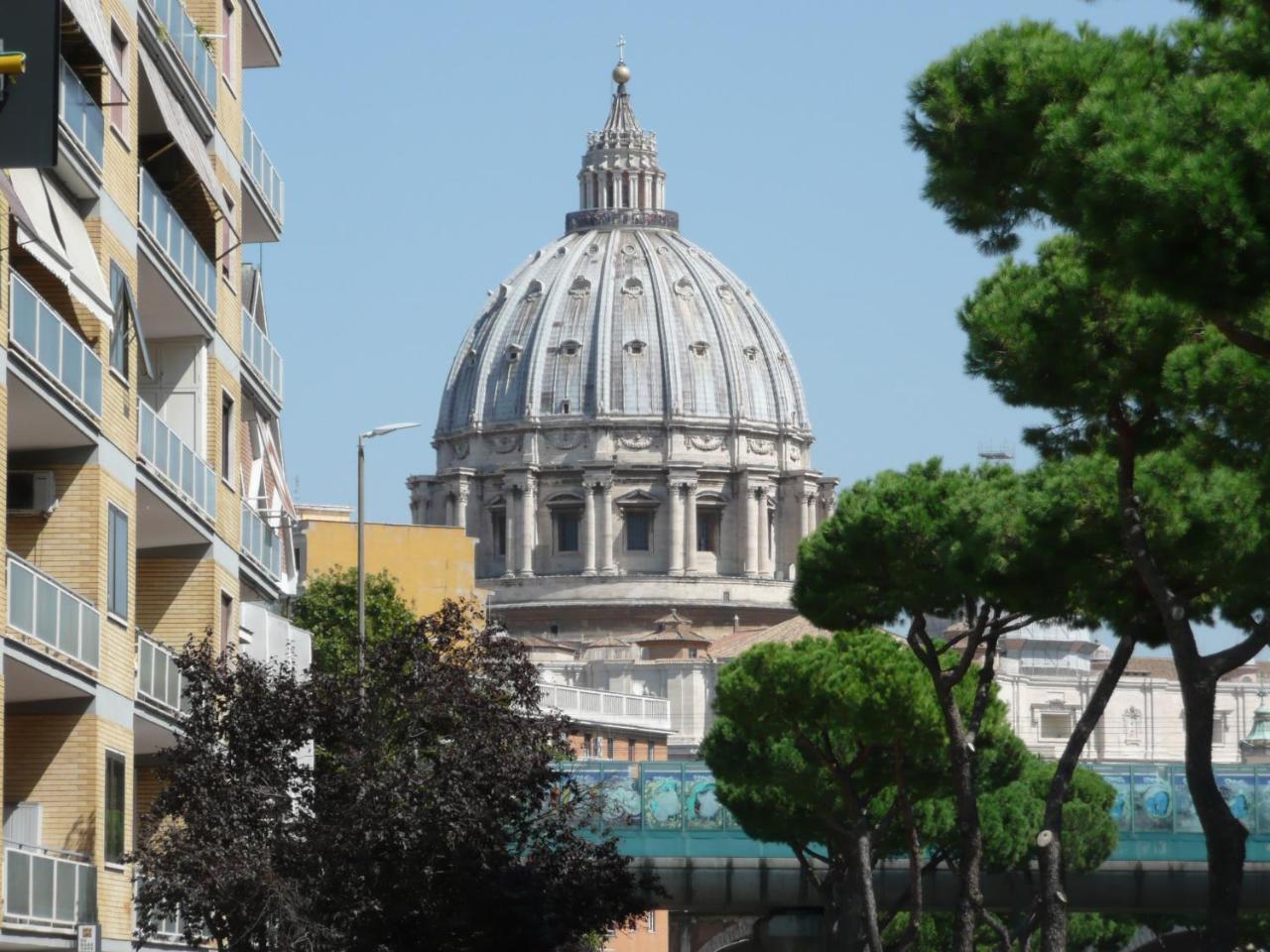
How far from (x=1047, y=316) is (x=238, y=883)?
8293 mm

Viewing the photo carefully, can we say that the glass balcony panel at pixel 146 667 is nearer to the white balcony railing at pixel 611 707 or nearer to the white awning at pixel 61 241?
the white awning at pixel 61 241

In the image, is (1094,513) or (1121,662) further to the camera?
(1121,662)

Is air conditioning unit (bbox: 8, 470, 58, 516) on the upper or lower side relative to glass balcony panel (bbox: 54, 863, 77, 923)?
upper

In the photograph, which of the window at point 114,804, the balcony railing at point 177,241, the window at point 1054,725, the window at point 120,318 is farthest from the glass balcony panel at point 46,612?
the window at point 1054,725

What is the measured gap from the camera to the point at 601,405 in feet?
599

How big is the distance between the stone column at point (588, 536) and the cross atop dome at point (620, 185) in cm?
2182

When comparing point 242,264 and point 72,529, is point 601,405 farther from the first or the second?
point 72,529

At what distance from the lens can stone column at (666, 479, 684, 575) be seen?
176625 mm

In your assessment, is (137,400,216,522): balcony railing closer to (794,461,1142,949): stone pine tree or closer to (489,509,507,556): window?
(794,461,1142,949): stone pine tree

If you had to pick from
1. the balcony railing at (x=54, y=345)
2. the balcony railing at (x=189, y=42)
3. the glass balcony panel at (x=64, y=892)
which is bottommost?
the glass balcony panel at (x=64, y=892)

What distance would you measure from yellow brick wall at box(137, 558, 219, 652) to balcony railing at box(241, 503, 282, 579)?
8.17 feet

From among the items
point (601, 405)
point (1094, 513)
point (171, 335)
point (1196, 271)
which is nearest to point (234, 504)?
point (171, 335)

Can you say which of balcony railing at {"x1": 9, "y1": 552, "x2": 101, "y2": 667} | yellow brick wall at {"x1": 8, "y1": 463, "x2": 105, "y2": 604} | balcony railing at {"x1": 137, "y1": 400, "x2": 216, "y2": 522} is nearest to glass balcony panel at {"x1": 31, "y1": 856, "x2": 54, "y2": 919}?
balcony railing at {"x1": 9, "y1": 552, "x2": 101, "y2": 667}

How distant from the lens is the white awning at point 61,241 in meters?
24.2
